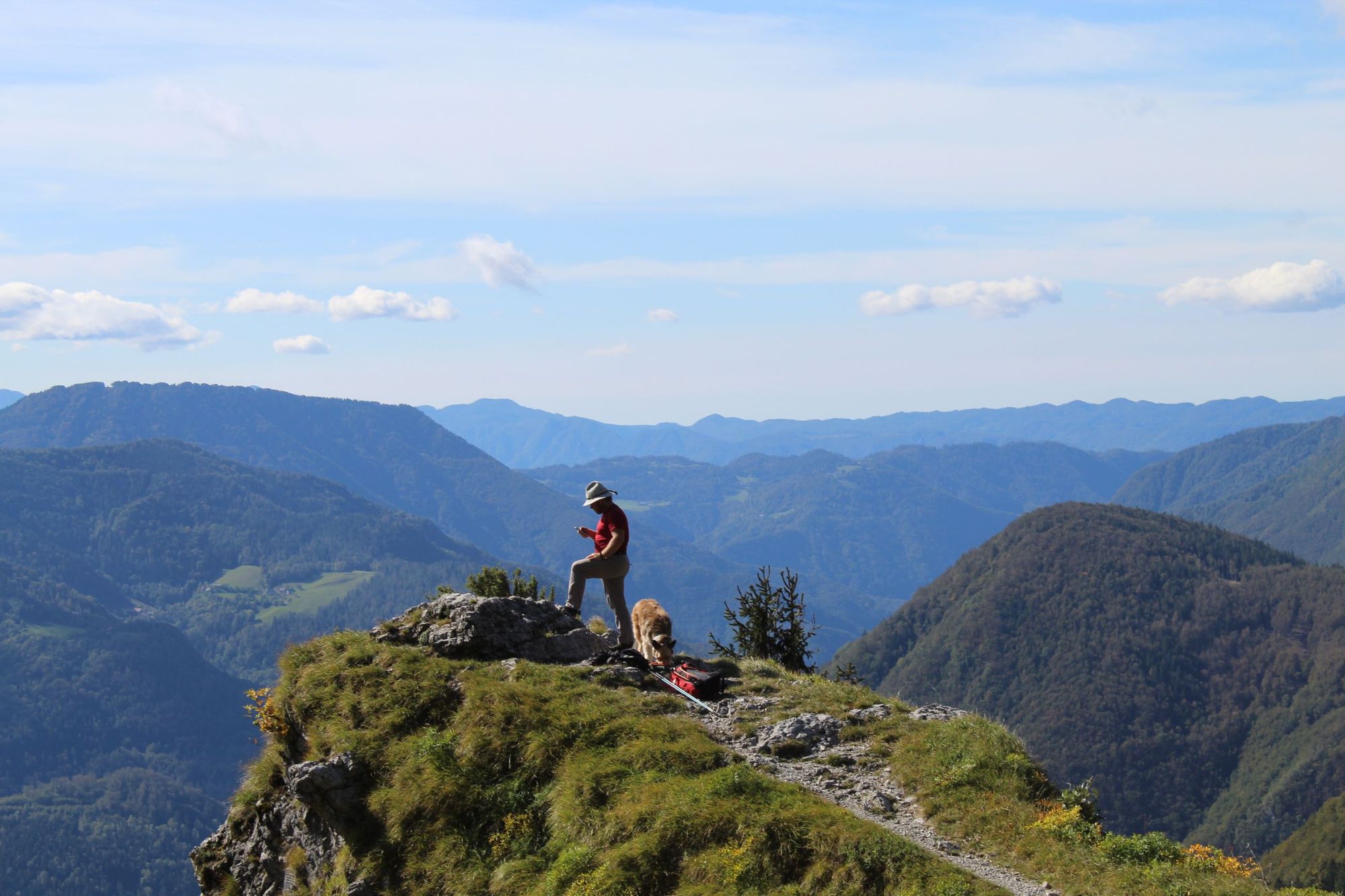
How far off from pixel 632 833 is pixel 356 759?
5.41 m

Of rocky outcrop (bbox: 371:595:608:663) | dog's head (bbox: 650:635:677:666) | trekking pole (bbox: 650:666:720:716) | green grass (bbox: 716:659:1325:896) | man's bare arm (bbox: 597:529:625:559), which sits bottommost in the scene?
green grass (bbox: 716:659:1325:896)

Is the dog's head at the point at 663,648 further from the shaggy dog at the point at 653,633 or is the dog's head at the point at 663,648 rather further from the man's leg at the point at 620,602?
the man's leg at the point at 620,602

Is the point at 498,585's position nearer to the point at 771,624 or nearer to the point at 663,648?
the point at 663,648

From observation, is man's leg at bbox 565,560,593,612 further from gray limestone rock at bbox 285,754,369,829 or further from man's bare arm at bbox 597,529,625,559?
gray limestone rock at bbox 285,754,369,829

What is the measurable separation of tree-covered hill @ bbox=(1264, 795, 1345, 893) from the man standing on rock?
162104mm

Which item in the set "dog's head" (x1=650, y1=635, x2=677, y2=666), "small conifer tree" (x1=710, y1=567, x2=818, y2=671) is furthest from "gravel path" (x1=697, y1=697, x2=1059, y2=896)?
"small conifer tree" (x1=710, y1=567, x2=818, y2=671)

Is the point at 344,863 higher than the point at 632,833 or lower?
lower

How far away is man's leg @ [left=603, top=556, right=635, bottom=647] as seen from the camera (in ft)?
72.0

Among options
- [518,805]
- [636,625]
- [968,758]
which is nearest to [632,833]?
[518,805]

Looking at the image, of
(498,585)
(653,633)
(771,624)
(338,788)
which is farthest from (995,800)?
(771,624)

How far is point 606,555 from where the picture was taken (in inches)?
859

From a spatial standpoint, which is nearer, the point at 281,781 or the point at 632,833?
the point at 632,833

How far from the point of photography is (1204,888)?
11672 mm

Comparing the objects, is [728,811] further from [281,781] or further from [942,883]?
[281,781]
